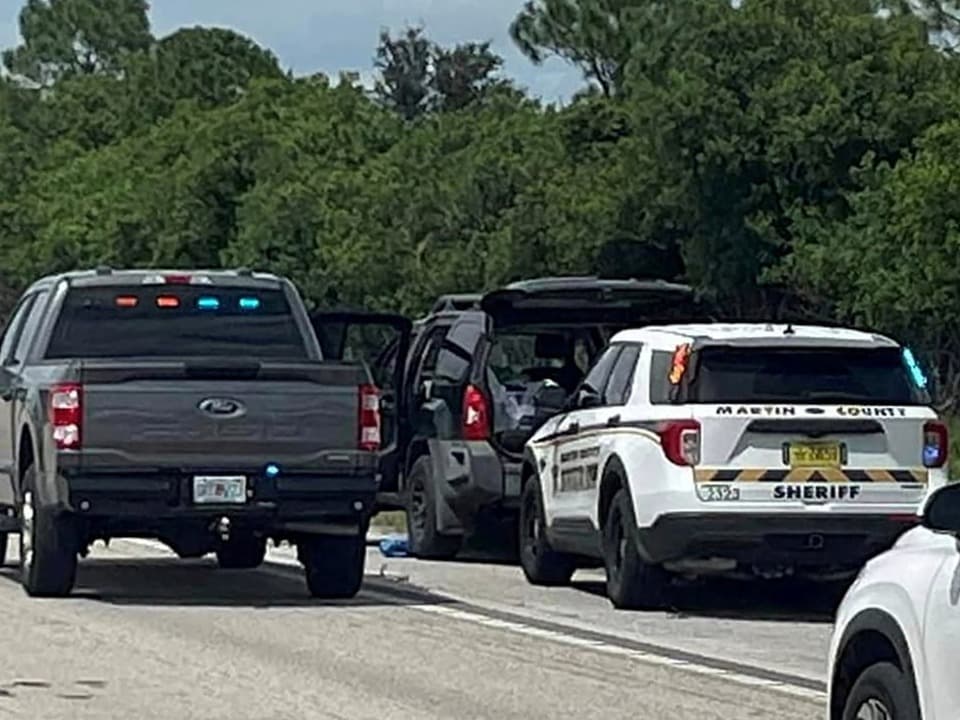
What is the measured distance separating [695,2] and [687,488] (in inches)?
1641

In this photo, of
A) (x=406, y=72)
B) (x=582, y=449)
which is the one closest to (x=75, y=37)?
(x=406, y=72)

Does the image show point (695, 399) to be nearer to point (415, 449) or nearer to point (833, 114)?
point (415, 449)

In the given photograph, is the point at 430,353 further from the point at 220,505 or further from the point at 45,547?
the point at 45,547

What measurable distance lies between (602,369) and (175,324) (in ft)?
9.73

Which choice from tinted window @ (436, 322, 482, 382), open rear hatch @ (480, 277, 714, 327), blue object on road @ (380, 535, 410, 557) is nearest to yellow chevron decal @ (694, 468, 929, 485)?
open rear hatch @ (480, 277, 714, 327)

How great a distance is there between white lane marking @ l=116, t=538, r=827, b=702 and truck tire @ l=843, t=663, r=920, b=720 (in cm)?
408

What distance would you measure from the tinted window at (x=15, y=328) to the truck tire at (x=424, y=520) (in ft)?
10.3

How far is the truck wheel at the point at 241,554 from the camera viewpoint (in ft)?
64.7

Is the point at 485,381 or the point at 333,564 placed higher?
the point at 485,381

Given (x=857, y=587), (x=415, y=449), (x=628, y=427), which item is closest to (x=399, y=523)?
(x=415, y=449)

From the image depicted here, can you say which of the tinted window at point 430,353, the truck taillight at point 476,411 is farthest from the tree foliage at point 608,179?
the truck taillight at point 476,411

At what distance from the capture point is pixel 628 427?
16297 mm

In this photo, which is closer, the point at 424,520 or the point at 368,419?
the point at 368,419

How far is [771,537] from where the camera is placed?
1582 cm
